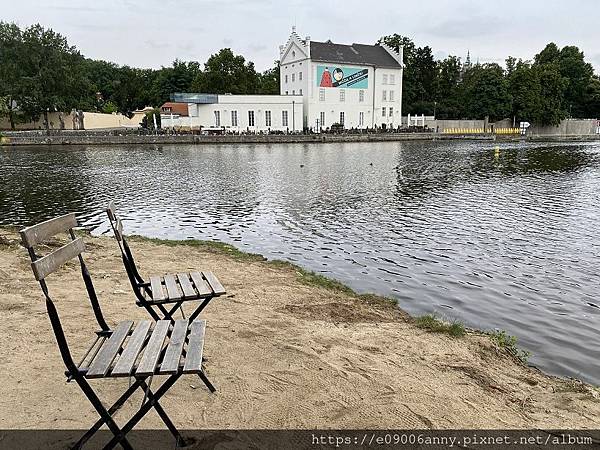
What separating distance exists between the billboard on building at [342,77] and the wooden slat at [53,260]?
67.5 m

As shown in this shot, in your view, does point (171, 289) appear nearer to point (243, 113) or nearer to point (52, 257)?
point (52, 257)

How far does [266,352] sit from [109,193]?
57.0ft

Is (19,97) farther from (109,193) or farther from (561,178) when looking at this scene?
(561,178)

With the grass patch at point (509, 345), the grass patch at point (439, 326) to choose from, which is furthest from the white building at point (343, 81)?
the grass patch at point (509, 345)

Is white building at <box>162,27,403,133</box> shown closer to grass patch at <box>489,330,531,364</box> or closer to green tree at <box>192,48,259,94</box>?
green tree at <box>192,48,259,94</box>

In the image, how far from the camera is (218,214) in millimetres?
15508

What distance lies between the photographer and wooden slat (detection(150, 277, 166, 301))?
4.02 meters

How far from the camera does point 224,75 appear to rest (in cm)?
7275

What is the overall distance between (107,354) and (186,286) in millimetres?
1345

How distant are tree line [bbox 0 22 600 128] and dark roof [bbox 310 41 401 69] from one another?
7500mm

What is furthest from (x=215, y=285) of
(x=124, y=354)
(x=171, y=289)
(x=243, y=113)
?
(x=243, y=113)

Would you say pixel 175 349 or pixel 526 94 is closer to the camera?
pixel 175 349

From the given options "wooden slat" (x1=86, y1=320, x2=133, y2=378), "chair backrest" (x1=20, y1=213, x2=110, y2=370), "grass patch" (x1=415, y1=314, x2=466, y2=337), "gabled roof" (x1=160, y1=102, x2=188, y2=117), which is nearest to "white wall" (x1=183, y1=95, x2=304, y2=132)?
"gabled roof" (x1=160, y1=102, x2=188, y2=117)

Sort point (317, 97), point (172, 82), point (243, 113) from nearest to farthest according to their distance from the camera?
point (243, 113) < point (317, 97) < point (172, 82)
